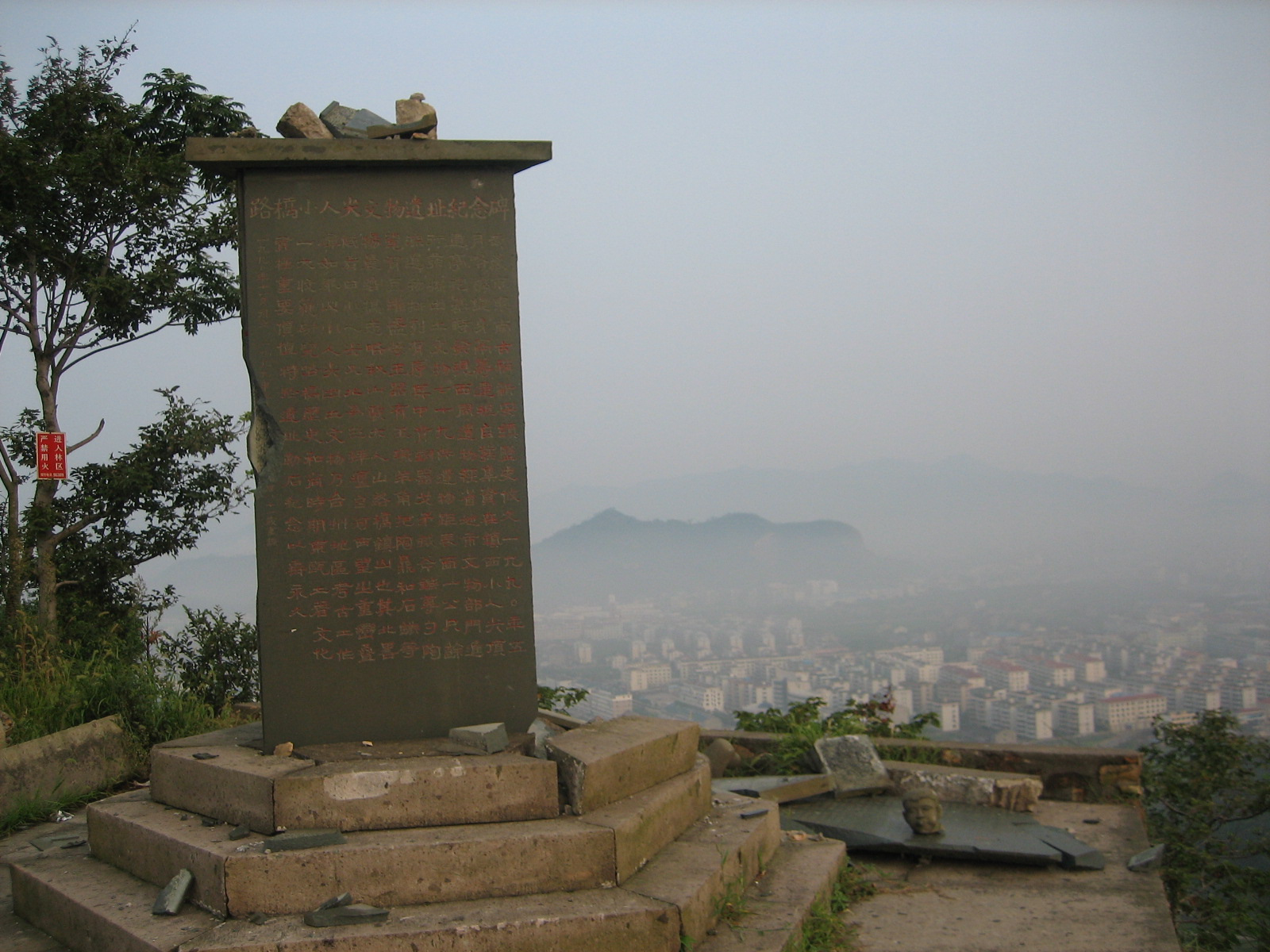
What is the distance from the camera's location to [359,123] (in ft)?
12.1

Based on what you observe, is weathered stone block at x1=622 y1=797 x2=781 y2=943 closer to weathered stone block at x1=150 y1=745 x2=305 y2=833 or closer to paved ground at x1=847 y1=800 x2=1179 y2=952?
paved ground at x1=847 y1=800 x2=1179 y2=952

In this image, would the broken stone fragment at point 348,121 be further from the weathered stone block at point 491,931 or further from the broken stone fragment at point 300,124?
the weathered stone block at point 491,931

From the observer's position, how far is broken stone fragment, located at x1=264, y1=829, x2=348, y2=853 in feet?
9.25

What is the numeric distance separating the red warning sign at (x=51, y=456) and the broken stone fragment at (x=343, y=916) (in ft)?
17.1

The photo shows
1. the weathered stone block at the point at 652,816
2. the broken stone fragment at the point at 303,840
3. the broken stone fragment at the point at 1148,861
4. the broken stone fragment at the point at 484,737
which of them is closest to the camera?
the broken stone fragment at the point at 303,840

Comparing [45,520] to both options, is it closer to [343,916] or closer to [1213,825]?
[343,916]

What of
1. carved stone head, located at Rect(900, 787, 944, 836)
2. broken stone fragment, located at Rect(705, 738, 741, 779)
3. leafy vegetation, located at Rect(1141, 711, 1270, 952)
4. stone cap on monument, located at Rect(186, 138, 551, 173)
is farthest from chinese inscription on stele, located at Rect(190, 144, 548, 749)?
leafy vegetation, located at Rect(1141, 711, 1270, 952)

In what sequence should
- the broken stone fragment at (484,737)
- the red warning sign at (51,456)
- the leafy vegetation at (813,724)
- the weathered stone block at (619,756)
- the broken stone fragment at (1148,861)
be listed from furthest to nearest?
the red warning sign at (51,456)
the leafy vegetation at (813,724)
the broken stone fragment at (1148,861)
the broken stone fragment at (484,737)
the weathered stone block at (619,756)

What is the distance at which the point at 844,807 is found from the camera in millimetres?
4398

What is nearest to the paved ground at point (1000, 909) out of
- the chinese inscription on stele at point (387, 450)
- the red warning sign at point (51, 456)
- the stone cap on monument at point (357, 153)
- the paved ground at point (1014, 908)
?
the paved ground at point (1014, 908)

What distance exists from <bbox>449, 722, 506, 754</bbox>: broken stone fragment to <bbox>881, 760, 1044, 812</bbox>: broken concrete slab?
6.67 ft

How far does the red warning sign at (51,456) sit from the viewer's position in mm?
6637

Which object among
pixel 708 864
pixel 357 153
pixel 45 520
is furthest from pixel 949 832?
pixel 45 520

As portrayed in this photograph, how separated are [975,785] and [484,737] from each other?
247 centimetres
